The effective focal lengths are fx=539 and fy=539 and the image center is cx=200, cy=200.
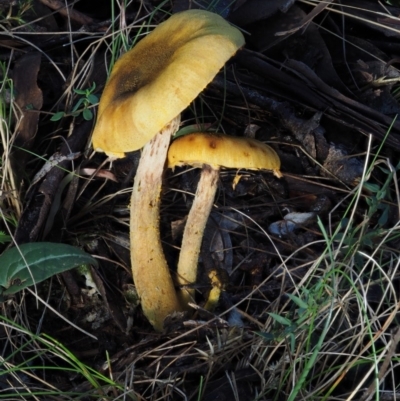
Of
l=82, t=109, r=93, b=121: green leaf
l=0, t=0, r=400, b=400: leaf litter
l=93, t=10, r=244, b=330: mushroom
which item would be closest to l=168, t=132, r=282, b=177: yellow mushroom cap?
l=93, t=10, r=244, b=330: mushroom

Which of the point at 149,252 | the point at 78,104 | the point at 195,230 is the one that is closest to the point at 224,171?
the point at 195,230

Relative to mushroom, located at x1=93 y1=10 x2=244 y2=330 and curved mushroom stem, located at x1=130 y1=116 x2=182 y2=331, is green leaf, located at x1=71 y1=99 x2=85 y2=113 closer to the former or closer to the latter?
mushroom, located at x1=93 y1=10 x2=244 y2=330

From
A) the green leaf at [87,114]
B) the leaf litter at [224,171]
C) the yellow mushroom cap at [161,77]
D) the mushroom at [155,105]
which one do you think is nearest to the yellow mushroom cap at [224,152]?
the mushroom at [155,105]

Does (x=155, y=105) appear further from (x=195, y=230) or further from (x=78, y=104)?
(x=78, y=104)

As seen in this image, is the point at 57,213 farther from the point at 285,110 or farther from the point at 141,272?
the point at 285,110

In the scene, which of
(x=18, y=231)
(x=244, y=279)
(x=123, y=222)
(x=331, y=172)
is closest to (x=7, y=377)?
(x=18, y=231)

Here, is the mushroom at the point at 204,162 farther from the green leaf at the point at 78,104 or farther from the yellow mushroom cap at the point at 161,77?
the green leaf at the point at 78,104
